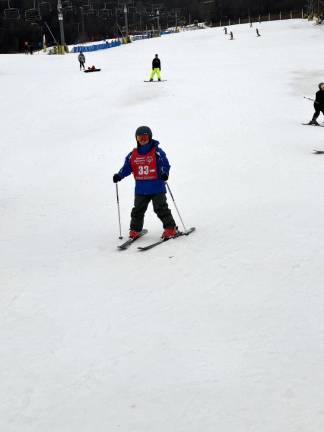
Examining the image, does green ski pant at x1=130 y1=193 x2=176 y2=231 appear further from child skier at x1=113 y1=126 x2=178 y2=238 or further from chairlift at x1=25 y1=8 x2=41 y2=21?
chairlift at x1=25 y1=8 x2=41 y2=21

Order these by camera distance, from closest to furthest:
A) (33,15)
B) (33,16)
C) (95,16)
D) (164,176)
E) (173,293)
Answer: (173,293)
(164,176)
(33,16)
(33,15)
(95,16)

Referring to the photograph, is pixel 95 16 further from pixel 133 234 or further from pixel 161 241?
pixel 161 241

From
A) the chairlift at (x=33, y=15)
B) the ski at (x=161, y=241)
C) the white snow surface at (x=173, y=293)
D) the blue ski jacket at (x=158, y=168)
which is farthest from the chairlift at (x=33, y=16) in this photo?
the ski at (x=161, y=241)

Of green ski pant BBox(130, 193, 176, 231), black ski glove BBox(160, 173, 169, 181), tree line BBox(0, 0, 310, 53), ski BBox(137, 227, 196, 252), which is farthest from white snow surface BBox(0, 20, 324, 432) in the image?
tree line BBox(0, 0, 310, 53)

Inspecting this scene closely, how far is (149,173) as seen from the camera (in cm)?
636

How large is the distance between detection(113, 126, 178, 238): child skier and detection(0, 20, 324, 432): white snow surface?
0.43 metres

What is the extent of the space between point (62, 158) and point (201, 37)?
4528 cm

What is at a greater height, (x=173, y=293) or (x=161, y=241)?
(x=173, y=293)

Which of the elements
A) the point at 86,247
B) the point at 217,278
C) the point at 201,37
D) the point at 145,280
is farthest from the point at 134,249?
the point at 201,37

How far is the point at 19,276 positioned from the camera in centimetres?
574

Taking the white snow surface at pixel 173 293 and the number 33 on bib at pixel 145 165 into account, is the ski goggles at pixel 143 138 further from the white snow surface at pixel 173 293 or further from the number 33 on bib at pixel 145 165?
the white snow surface at pixel 173 293

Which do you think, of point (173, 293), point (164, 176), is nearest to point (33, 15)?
point (164, 176)

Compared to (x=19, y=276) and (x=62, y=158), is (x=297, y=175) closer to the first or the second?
(x=19, y=276)

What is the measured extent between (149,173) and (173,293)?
2.14 m
